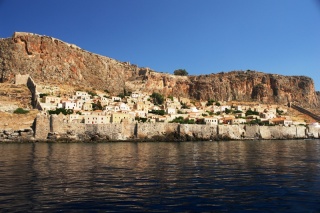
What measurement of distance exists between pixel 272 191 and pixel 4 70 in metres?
91.5

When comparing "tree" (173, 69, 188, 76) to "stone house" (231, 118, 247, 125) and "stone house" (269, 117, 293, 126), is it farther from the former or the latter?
"stone house" (231, 118, 247, 125)

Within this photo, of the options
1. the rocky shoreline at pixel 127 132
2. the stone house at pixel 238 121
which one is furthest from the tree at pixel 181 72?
the rocky shoreline at pixel 127 132

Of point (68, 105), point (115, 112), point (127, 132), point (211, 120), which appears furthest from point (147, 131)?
point (211, 120)

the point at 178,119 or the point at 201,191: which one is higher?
the point at 178,119

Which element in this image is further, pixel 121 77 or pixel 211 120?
pixel 121 77

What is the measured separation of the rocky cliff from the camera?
9500 cm

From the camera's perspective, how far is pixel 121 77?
125 m

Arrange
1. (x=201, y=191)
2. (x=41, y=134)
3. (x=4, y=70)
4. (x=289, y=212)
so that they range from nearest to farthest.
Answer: (x=289, y=212) → (x=201, y=191) → (x=41, y=134) → (x=4, y=70)

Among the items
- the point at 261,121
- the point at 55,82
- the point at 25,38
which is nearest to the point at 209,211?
the point at 261,121

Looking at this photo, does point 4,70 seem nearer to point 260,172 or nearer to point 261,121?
point 261,121

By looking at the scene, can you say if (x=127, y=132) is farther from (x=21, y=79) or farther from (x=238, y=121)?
(x=21, y=79)

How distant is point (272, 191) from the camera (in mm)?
14133

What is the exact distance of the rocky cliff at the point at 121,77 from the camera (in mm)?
95000

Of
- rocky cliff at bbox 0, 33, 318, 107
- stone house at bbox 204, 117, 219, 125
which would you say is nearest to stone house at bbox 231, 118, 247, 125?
stone house at bbox 204, 117, 219, 125
